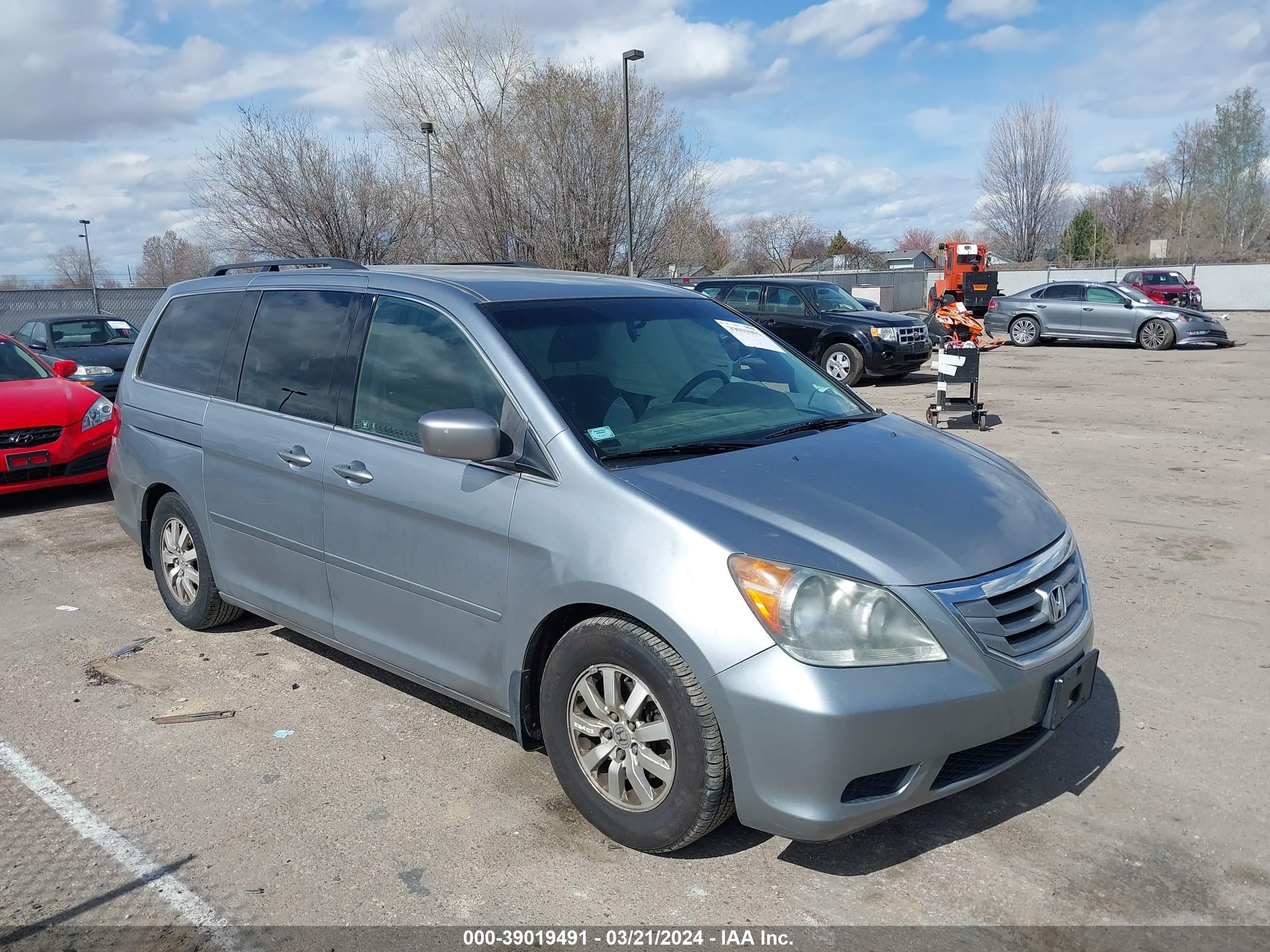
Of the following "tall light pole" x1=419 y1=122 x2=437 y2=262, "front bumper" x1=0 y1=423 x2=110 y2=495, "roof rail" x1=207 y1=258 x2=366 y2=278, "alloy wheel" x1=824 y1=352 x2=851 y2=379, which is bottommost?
"alloy wheel" x1=824 y1=352 x2=851 y2=379

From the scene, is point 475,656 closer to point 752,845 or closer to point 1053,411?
point 752,845

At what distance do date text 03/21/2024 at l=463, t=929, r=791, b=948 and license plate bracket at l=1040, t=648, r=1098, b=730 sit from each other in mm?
1078

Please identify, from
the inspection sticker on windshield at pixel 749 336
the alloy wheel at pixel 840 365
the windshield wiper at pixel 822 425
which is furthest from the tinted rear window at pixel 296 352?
the alloy wheel at pixel 840 365

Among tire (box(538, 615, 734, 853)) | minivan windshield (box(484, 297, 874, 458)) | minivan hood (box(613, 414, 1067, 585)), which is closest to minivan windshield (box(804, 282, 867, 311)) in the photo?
minivan windshield (box(484, 297, 874, 458))

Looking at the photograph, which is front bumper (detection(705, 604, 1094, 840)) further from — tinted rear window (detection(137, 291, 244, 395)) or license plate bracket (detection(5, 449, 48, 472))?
license plate bracket (detection(5, 449, 48, 472))

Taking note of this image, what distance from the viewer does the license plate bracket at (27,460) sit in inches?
322

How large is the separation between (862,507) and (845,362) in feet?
45.3

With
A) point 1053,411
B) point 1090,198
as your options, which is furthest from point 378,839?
point 1090,198

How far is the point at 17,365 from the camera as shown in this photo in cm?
926

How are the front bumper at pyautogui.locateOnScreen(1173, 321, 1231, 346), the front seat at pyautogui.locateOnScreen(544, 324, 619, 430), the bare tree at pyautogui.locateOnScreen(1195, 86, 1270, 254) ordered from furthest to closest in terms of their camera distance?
1. the bare tree at pyautogui.locateOnScreen(1195, 86, 1270, 254)
2. the front bumper at pyautogui.locateOnScreen(1173, 321, 1231, 346)
3. the front seat at pyautogui.locateOnScreen(544, 324, 619, 430)

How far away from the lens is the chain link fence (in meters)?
28.7

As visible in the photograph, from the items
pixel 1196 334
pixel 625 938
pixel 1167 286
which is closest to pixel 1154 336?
pixel 1196 334

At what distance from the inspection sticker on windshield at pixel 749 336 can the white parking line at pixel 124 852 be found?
9.81 feet

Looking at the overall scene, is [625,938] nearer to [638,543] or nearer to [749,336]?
[638,543]
